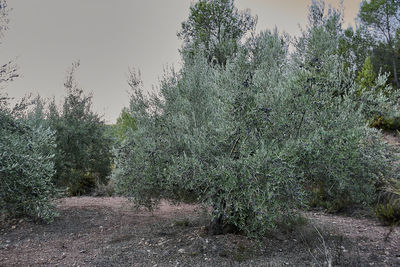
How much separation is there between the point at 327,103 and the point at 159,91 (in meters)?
4.29

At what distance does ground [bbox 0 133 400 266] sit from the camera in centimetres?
596

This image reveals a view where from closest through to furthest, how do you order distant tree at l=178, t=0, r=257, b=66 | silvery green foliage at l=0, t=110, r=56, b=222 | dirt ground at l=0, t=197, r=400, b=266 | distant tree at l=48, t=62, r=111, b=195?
silvery green foliage at l=0, t=110, r=56, b=222 → dirt ground at l=0, t=197, r=400, b=266 → distant tree at l=48, t=62, r=111, b=195 → distant tree at l=178, t=0, r=257, b=66

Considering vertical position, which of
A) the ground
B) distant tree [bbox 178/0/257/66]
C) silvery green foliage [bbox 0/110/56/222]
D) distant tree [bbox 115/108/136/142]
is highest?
distant tree [bbox 178/0/257/66]

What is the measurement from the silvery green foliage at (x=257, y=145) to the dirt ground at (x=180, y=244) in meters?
0.66

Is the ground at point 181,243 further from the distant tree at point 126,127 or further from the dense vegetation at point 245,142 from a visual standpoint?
the distant tree at point 126,127

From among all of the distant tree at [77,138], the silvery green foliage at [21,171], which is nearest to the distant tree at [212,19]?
the distant tree at [77,138]

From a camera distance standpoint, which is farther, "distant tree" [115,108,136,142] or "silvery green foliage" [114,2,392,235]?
"distant tree" [115,108,136,142]

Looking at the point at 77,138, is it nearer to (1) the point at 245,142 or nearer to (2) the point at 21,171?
(2) the point at 21,171

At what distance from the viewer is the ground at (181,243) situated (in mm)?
5965

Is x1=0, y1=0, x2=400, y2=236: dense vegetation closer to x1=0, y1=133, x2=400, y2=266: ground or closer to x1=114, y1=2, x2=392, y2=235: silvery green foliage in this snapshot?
x1=114, y1=2, x2=392, y2=235: silvery green foliage

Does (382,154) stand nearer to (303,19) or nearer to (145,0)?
(303,19)

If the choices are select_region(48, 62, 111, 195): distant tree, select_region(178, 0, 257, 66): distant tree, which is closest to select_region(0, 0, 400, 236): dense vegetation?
select_region(48, 62, 111, 195): distant tree

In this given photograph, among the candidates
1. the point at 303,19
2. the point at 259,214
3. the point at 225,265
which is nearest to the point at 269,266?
the point at 225,265

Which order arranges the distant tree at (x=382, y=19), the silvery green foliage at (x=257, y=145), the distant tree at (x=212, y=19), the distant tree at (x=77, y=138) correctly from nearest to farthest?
the silvery green foliage at (x=257, y=145) → the distant tree at (x=77, y=138) → the distant tree at (x=212, y=19) → the distant tree at (x=382, y=19)
